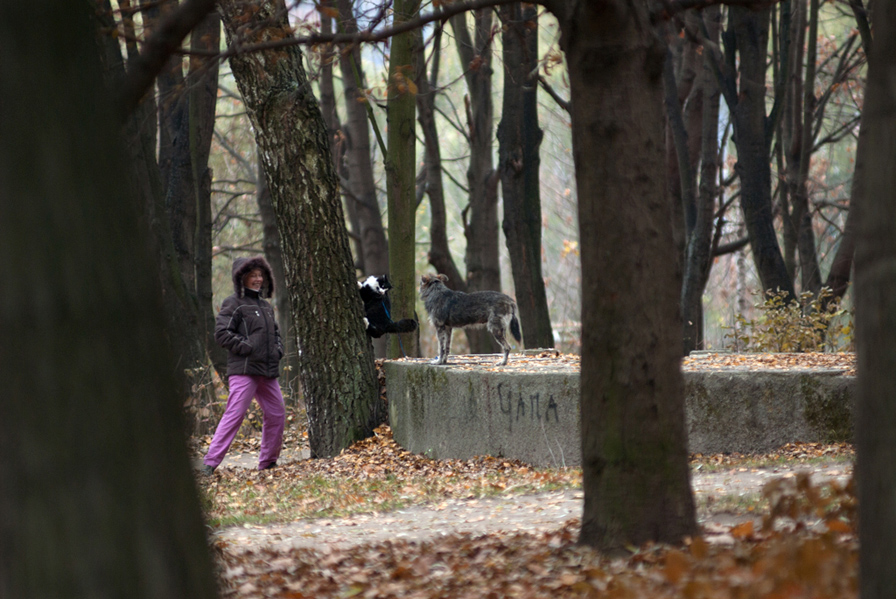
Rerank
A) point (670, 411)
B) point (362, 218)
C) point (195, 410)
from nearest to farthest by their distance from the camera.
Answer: point (670, 411) < point (195, 410) < point (362, 218)

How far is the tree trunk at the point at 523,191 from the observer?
51.3 ft

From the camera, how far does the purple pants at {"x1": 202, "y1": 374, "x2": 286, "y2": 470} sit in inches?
390

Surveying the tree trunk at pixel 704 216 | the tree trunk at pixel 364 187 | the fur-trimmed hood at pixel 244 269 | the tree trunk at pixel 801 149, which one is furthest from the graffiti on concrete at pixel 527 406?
the tree trunk at pixel 801 149

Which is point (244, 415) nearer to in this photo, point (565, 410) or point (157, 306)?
point (565, 410)

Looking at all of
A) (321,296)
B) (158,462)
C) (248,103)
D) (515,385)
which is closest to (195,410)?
(321,296)

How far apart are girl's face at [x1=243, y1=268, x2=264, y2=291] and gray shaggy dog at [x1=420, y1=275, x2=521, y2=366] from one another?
76.2 inches

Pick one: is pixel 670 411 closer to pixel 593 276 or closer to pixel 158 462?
pixel 593 276

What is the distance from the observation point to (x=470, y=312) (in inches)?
402

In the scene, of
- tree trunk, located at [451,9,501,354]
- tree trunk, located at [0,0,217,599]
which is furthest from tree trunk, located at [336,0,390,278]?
tree trunk, located at [0,0,217,599]

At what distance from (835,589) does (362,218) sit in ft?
49.2

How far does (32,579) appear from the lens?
2576mm

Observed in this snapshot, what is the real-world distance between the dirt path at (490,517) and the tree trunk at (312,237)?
343cm

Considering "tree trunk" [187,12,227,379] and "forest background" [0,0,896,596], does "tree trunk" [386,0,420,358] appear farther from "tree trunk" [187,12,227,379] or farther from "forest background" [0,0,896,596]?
"forest background" [0,0,896,596]

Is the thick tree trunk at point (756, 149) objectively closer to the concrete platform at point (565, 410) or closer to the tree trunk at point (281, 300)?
the concrete platform at point (565, 410)
